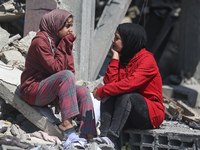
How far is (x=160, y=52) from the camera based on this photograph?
10000 millimetres

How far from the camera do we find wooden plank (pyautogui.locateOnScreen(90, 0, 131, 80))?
637 cm

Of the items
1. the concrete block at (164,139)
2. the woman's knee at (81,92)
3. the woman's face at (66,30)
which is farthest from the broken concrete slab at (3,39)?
the concrete block at (164,139)

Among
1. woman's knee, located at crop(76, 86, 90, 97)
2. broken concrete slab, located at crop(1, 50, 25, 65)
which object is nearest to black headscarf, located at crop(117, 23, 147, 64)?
woman's knee, located at crop(76, 86, 90, 97)

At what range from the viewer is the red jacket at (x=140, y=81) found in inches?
149

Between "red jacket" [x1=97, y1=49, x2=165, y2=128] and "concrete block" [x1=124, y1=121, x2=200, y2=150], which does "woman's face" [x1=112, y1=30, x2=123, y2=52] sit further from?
"concrete block" [x1=124, y1=121, x2=200, y2=150]

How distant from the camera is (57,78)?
4.02 meters

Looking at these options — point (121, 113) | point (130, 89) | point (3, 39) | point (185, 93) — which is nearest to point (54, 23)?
point (130, 89)

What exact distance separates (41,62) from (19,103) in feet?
2.16

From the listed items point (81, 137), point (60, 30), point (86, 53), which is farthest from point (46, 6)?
point (81, 137)

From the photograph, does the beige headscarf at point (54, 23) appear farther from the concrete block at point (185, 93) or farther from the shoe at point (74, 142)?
the concrete block at point (185, 93)

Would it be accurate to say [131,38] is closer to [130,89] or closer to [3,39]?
[130,89]

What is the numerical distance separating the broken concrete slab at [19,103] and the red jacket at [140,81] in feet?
2.75

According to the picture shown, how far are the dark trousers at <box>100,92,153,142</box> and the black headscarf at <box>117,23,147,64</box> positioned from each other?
501 mm

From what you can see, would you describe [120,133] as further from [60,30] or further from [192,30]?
[192,30]
